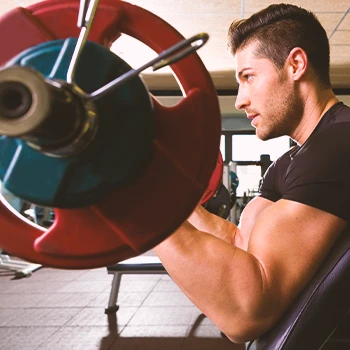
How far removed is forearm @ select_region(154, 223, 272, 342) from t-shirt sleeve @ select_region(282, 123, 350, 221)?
0.39 ft

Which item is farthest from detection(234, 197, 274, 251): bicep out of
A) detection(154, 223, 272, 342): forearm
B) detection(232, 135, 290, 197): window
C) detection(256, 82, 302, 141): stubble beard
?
detection(232, 135, 290, 197): window

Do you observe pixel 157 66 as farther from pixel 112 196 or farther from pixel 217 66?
pixel 217 66

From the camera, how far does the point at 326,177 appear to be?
0.65 meters

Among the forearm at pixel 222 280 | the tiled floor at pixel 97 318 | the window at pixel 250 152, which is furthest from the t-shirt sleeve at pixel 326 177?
the window at pixel 250 152

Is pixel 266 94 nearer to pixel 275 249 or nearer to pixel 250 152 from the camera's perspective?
pixel 275 249

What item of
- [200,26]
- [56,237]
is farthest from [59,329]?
[200,26]

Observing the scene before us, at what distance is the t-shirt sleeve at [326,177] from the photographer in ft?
2.12

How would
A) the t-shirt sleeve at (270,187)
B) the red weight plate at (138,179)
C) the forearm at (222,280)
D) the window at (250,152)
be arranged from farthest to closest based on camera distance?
the window at (250,152) < the t-shirt sleeve at (270,187) < the forearm at (222,280) < the red weight plate at (138,179)

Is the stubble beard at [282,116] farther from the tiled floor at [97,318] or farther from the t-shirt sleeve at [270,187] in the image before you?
the tiled floor at [97,318]

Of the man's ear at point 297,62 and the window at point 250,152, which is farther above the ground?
the man's ear at point 297,62

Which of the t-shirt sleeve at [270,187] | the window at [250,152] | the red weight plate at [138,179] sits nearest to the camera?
the red weight plate at [138,179]

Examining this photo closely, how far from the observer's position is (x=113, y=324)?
87.0 inches

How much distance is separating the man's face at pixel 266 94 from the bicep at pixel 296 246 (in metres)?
0.27

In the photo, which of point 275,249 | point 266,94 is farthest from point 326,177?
point 266,94
